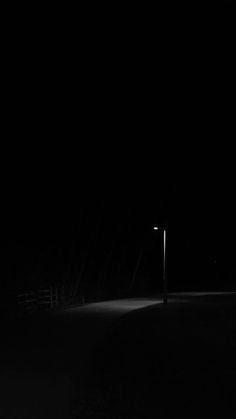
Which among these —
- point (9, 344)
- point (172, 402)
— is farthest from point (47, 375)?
point (9, 344)

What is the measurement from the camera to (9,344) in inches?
730

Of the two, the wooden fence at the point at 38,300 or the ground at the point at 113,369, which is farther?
the wooden fence at the point at 38,300

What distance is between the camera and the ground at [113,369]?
10609 mm

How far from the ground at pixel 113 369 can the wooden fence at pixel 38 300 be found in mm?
4726

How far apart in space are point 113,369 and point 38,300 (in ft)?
68.9

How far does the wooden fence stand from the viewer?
3334 centimetres

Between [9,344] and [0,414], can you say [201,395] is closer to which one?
[0,414]

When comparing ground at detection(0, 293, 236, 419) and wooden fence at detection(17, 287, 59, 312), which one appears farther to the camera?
wooden fence at detection(17, 287, 59, 312)

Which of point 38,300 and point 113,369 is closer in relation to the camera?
point 113,369

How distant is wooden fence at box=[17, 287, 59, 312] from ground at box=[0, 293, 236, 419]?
15.5ft

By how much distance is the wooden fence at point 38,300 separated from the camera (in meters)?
33.3

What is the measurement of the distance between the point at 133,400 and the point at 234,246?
3545 inches

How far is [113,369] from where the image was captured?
15.0 meters

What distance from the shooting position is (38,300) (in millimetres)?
35656
